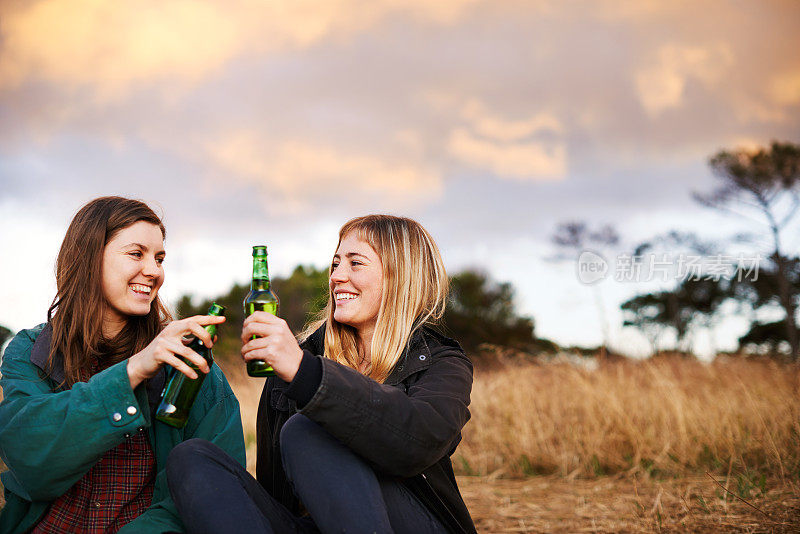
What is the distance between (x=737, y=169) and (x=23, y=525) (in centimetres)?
2270

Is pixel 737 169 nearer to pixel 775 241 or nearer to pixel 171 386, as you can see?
pixel 775 241

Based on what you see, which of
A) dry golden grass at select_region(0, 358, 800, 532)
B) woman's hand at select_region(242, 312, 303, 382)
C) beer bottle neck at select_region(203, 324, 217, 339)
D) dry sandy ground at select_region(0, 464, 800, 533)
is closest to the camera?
woman's hand at select_region(242, 312, 303, 382)

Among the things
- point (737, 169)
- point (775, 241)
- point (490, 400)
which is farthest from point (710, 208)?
point (490, 400)

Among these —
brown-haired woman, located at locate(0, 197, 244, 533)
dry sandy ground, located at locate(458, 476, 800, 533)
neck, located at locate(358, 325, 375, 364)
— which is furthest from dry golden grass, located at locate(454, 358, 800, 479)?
brown-haired woman, located at locate(0, 197, 244, 533)

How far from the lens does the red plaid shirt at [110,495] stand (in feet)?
7.38

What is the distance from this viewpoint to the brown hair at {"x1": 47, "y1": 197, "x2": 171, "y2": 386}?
2439 millimetres

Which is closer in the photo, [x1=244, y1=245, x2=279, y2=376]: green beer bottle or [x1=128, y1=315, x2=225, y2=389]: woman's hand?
[x1=128, y1=315, x2=225, y2=389]: woman's hand

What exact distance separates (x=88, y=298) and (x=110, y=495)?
717 millimetres

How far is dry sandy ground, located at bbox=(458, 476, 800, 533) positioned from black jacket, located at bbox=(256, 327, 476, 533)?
6.24 feet

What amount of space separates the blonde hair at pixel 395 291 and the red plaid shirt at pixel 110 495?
82 cm

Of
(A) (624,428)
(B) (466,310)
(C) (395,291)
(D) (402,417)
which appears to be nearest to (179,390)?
(D) (402,417)

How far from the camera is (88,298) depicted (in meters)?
2.49

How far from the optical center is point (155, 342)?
2057mm

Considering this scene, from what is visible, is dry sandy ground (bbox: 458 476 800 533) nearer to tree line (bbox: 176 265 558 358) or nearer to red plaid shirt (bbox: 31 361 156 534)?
red plaid shirt (bbox: 31 361 156 534)
